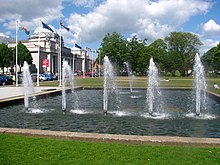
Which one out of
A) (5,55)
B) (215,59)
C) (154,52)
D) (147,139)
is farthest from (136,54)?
(147,139)

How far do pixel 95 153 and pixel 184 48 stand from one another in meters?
95.3

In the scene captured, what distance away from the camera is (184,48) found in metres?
97.4

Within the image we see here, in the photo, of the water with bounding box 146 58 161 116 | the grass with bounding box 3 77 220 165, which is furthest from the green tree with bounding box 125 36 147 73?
the grass with bounding box 3 77 220 165

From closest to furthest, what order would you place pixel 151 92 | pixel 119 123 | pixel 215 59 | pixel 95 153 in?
pixel 95 153
pixel 119 123
pixel 151 92
pixel 215 59

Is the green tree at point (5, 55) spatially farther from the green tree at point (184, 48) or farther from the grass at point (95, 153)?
the grass at point (95, 153)

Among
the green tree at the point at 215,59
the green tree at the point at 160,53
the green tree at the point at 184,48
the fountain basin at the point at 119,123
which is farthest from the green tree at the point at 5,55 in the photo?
the fountain basin at the point at 119,123

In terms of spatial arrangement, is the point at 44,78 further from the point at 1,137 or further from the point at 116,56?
the point at 1,137

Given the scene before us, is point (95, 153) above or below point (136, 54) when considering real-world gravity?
below

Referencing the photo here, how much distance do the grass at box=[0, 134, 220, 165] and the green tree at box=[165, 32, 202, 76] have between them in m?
91.0

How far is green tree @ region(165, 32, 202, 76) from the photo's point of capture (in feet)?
313

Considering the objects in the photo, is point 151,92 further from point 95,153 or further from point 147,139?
point 95,153

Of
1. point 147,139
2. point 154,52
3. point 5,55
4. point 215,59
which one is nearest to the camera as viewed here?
point 147,139

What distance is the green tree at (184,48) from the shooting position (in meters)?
95.5

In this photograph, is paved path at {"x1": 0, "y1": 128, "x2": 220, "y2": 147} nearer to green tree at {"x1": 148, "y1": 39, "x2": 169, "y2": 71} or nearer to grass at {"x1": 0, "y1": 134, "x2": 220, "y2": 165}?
grass at {"x1": 0, "y1": 134, "x2": 220, "y2": 165}
